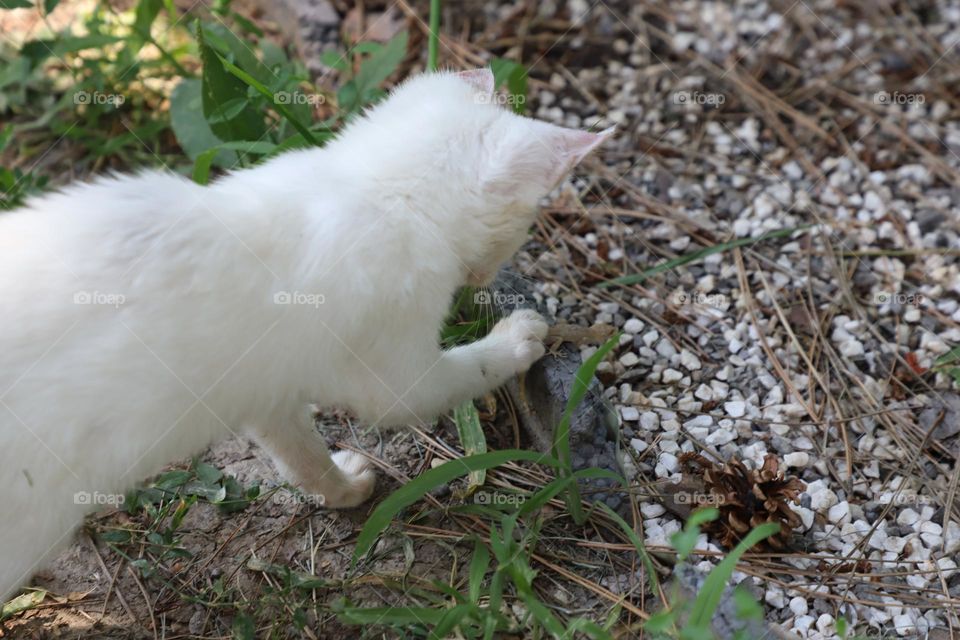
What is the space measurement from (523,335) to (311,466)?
0.68 metres

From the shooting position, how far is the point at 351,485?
252 cm

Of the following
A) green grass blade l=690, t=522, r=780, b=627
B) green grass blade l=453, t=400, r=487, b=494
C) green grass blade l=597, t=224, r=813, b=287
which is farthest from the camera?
green grass blade l=597, t=224, r=813, b=287

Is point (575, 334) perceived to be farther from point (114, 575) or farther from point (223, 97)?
point (114, 575)

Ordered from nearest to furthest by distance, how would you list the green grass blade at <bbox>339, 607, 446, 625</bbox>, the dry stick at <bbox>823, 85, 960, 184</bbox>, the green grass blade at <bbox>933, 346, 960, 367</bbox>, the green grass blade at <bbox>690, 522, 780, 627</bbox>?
the green grass blade at <bbox>690, 522, 780, 627</bbox>
the green grass blade at <bbox>339, 607, 446, 625</bbox>
the green grass blade at <bbox>933, 346, 960, 367</bbox>
the dry stick at <bbox>823, 85, 960, 184</bbox>

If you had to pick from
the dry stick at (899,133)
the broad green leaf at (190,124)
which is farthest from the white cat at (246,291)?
the dry stick at (899,133)

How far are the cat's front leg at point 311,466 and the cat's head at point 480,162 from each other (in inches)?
25.8

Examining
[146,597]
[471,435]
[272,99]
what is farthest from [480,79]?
[146,597]

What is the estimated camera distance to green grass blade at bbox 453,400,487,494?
254cm

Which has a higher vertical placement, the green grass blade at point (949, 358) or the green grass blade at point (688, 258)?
the green grass blade at point (688, 258)

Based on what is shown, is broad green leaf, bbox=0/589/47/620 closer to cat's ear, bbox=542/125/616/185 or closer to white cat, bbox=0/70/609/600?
white cat, bbox=0/70/609/600

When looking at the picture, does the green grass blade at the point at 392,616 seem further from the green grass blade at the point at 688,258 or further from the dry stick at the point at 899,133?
the dry stick at the point at 899,133

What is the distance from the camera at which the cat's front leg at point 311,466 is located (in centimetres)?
240

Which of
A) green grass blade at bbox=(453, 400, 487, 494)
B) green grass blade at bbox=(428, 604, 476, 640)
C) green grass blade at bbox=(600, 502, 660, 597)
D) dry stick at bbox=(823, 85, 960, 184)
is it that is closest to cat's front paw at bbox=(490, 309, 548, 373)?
green grass blade at bbox=(453, 400, 487, 494)

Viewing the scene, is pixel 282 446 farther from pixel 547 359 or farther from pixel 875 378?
pixel 875 378
